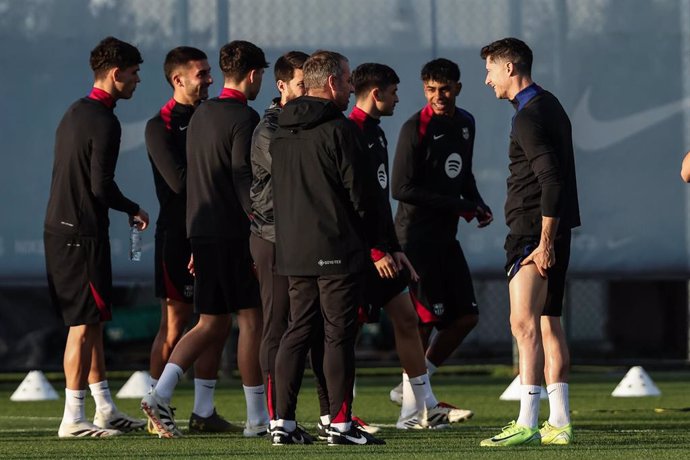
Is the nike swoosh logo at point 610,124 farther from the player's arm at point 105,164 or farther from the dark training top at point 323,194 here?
the dark training top at point 323,194

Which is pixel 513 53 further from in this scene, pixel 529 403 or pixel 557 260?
pixel 529 403

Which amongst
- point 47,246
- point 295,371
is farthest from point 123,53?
point 295,371

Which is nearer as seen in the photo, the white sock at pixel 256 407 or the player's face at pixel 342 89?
the player's face at pixel 342 89

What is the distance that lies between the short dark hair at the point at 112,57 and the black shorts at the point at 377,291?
177cm

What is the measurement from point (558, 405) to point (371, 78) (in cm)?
247

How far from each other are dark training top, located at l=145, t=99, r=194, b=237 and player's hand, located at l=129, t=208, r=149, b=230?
23 cm

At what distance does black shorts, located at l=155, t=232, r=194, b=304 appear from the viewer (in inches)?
367

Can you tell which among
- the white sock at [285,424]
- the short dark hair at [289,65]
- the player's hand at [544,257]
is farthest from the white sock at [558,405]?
the short dark hair at [289,65]

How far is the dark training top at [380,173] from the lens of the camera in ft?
25.3

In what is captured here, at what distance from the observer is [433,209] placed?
989 centimetres

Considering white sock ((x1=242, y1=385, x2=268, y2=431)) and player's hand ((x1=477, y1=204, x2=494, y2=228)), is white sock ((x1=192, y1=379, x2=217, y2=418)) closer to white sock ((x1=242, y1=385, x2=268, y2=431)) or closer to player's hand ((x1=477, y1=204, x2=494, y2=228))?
white sock ((x1=242, y1=385, x2=268, y2=431))

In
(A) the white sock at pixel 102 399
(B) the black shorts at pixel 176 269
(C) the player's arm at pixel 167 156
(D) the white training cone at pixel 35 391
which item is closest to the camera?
(A) the white sock at pixel 102 399

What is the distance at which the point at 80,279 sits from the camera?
879 centimetres

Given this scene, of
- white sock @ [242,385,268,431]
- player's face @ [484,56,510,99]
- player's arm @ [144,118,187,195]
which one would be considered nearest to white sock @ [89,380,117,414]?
white sock @ [242,385,268,431]
